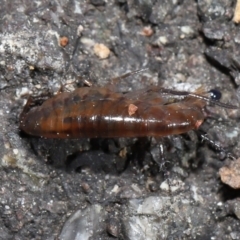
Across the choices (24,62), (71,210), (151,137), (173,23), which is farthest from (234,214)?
(24,62)

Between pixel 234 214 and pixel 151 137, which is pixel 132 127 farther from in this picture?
pixel 234 214

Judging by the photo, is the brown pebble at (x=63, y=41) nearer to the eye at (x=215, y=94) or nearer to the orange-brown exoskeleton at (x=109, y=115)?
the orange-brown exoskeleton at (x=109, y=115)

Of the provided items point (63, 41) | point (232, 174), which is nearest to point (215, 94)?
point (232, 174)

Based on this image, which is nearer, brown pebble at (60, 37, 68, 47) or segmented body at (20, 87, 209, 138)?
segmented body at (20, 87, 209, 138)

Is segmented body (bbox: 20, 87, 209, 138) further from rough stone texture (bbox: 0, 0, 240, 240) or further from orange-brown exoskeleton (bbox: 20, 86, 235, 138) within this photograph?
rough stone texture (bbox: 0, 0, 240, 240)

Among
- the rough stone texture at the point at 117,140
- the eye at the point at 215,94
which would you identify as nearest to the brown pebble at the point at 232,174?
the rough stone texture at the point at 117,140

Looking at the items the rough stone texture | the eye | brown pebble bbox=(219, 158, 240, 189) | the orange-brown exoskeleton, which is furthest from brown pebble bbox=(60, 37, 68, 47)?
brown pebble bbox=(219, 158, 240, 189)

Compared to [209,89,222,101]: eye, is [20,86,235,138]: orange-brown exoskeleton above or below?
below
